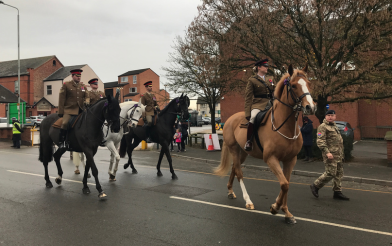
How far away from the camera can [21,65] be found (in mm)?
56219

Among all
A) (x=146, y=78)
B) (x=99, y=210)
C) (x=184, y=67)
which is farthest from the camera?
(x=146, y=78)

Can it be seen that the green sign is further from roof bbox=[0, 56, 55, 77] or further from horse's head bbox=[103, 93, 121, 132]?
roof bbox=[0, 56, 55, 77]

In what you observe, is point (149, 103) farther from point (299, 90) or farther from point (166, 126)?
point (299, 90)

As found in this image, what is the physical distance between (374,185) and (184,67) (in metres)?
15.7

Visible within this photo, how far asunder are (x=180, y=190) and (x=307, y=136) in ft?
24.3

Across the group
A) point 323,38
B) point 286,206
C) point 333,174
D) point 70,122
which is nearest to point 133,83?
point 323,38

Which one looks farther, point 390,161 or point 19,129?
point 19,129

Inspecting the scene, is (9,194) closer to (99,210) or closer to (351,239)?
(99,210)

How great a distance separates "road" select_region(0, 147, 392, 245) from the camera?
435 centimetres

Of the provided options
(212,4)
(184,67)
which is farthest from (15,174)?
(184,67)

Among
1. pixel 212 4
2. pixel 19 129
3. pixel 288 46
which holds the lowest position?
pixel 19 129

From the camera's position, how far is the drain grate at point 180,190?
23.1ft

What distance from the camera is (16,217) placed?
536 centimetres

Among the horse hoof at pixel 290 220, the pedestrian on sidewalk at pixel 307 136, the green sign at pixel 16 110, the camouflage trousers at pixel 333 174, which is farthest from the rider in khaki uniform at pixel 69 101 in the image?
the green sign at pixel 16 110
